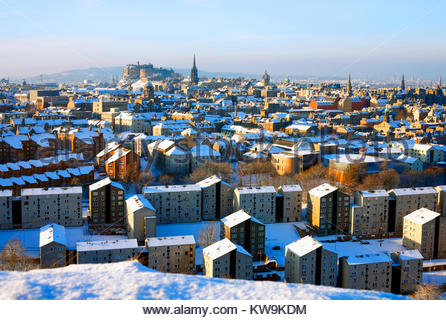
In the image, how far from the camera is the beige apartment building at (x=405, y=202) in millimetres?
9195

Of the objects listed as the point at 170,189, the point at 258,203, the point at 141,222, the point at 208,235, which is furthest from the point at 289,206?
the point at 141,222

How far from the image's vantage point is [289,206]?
9.33 metres

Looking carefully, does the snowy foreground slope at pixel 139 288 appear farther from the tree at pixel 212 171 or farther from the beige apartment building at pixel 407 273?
the tree at pixel 212 171


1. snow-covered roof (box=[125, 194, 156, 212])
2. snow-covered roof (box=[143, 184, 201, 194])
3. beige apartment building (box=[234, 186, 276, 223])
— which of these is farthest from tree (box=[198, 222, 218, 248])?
snow-covered roof (box=[125, 194, 156, 212])

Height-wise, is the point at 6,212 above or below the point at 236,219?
below

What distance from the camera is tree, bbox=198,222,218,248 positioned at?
313 inches

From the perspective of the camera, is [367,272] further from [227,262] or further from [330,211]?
[330,211]

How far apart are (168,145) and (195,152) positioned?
0.88 meters

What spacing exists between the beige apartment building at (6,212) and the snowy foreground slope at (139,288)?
245 inches

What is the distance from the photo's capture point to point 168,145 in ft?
44.2

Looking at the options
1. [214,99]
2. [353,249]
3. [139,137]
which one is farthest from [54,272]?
[214,99]

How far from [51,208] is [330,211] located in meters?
4.72

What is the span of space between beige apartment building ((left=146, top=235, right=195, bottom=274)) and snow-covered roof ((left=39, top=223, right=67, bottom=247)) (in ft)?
3.87

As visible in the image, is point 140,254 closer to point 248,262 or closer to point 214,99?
point 248,262
